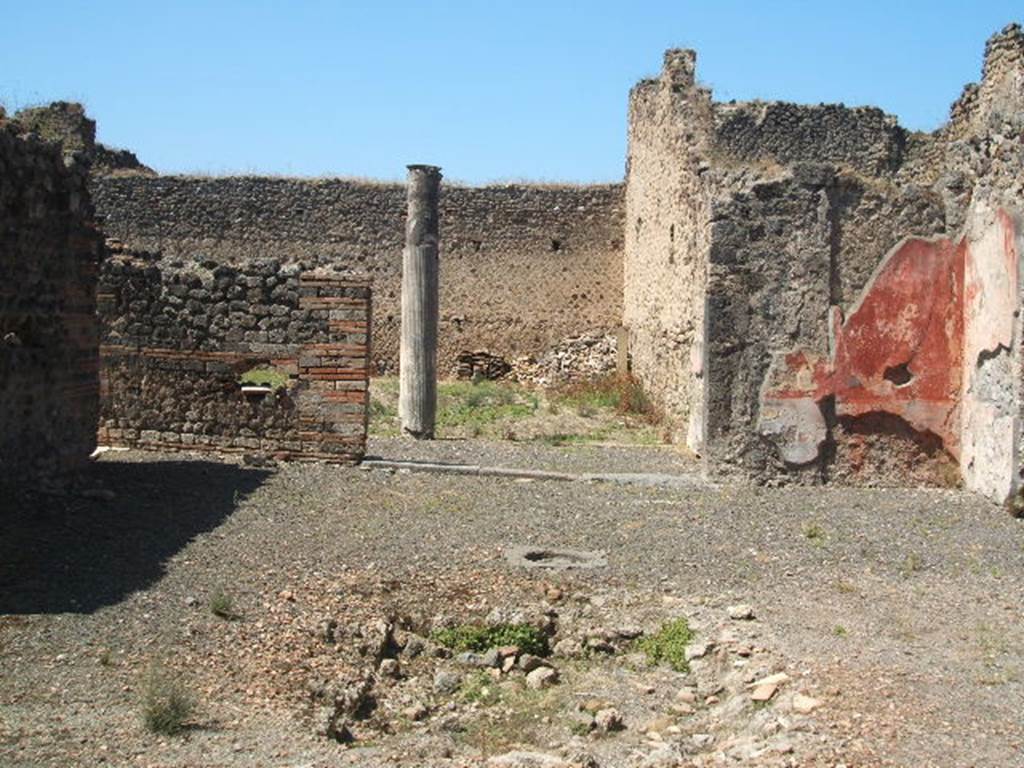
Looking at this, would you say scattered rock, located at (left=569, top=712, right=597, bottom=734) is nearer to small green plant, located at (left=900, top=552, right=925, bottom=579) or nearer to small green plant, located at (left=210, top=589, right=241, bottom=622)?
small green plant, located at (left=210, top=589, right=241, bottom=622)

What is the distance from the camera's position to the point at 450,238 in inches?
1004

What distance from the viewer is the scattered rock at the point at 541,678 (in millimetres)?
6113

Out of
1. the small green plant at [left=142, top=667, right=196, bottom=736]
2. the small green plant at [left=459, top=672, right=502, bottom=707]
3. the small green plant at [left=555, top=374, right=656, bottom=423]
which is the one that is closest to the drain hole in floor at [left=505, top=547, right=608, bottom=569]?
the small green plant at [left=459, top=672, right=502, bottom=707]

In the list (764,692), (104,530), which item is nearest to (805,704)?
(764,692)

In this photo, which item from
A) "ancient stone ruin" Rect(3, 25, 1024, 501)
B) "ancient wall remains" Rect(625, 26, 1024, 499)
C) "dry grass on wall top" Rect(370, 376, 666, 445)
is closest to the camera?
"ancient stone ruin" Rect(3, 25, 1024, 501)

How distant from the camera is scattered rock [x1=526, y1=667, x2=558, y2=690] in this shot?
611cm

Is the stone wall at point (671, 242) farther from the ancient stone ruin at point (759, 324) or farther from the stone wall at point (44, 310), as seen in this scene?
the stone wall at point (44, 310)

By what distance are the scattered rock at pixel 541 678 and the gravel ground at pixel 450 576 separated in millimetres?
1133

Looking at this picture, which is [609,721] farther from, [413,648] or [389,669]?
[413,648]

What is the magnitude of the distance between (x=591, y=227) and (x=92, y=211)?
51.6 ft

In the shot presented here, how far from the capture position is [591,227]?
2522cm

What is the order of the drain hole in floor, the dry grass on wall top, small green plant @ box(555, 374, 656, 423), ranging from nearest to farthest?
the drain hole in floor
the dry grass on wall top
small green plant @ box(555, 374, 656, 423)

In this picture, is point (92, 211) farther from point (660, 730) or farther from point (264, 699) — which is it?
point (660, 730)

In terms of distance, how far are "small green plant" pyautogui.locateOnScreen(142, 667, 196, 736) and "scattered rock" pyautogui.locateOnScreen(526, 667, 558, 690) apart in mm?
1715
